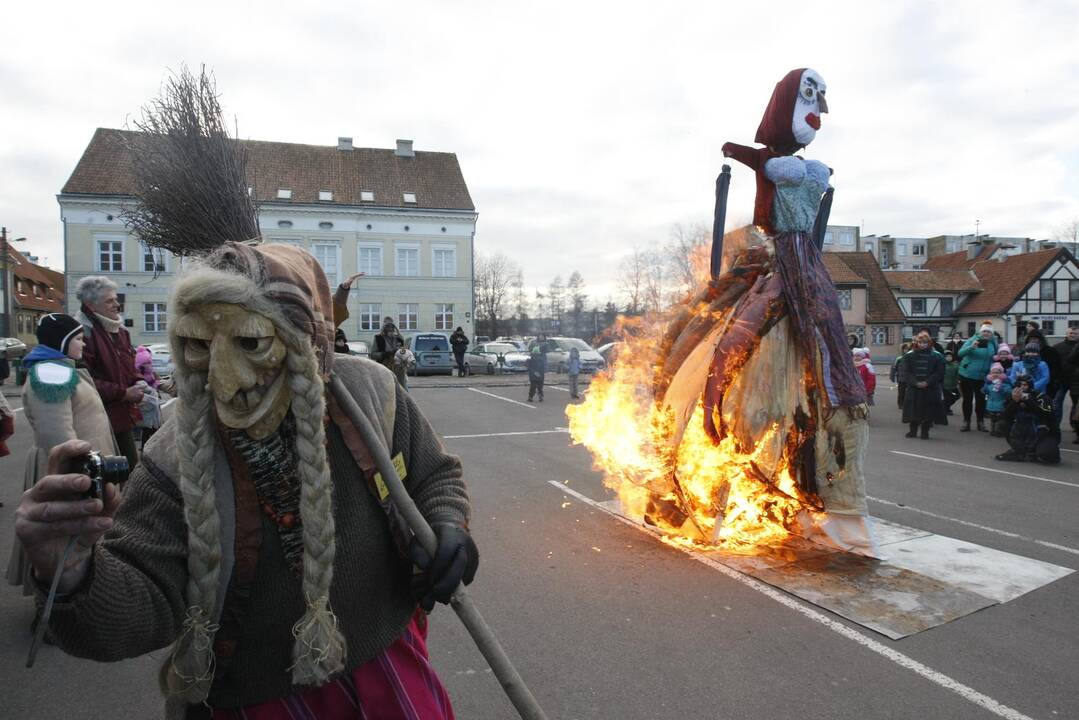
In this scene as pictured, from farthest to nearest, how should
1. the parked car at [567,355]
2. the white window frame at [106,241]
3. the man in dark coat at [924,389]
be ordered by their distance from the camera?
the white window frame at [106,241]
the parked car at [567,355]
the man in dark coat at [924,389]

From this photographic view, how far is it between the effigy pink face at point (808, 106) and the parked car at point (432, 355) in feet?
66.6

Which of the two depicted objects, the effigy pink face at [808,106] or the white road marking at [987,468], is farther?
the white road marking at [987,468]

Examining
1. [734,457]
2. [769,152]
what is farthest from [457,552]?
[769,152]

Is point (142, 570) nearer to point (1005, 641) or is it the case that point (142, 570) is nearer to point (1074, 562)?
point (1005, 641)

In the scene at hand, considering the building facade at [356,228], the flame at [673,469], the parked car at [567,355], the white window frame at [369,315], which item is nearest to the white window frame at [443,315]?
the building facade at [356,228]

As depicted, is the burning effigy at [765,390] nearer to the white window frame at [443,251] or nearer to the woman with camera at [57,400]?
the woman with camera at [57,400]

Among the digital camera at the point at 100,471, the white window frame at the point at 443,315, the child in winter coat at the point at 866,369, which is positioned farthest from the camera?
the white window frame at the point at 443,315

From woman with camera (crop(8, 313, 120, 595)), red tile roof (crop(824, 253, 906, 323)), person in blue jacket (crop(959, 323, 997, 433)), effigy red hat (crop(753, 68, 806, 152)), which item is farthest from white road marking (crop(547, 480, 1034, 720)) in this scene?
red tile roof (crop(824, 253, 906, 323))

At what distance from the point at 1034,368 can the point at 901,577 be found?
6785 millimetres

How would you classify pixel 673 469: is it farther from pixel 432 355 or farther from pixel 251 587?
pixel 432 355

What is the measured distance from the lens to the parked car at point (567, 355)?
2222 cm

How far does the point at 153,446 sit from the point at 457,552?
81cm

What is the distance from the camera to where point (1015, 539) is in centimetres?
536

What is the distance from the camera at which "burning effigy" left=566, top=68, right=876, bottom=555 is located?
446 cm
